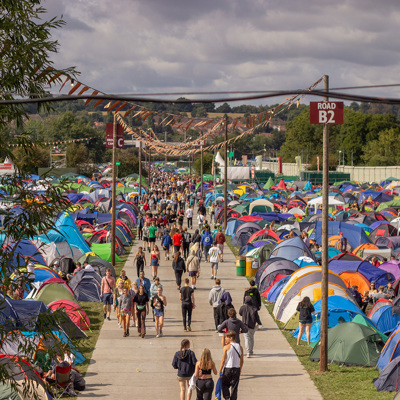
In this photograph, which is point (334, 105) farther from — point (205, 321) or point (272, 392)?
point (205, 321)

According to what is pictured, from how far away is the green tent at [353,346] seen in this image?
1503 centimetres

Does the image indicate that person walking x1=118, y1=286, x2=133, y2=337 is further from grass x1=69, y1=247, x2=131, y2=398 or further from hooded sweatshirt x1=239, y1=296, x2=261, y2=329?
hooded sweatshirt x1=239, y1=296, x2=261, y2=329

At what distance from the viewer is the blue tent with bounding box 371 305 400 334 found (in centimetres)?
1761

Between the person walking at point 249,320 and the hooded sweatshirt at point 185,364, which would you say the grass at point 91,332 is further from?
the person walking at point 249,320

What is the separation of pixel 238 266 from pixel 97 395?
44.7ft

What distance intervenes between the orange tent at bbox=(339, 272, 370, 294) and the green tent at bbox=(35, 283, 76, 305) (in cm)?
852

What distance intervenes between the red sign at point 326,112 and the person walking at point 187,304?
5323 millimetres

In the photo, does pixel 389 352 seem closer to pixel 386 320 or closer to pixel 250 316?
pixel 250 316

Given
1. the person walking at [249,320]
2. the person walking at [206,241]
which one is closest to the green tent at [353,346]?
the person walking at [249,320]

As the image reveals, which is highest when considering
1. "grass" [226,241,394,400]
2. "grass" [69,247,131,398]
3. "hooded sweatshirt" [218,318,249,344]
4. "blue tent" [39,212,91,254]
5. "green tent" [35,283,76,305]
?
"blue tent" [39,212,91,254]

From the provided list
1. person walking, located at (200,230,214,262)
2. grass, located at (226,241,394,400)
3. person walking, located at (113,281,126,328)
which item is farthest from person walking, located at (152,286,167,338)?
person walking, located at (200,230,214,262)

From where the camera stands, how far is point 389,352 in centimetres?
1427

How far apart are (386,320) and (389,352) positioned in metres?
3.55

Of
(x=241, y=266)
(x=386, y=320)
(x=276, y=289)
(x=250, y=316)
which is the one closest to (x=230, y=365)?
(x=250, y=316)
